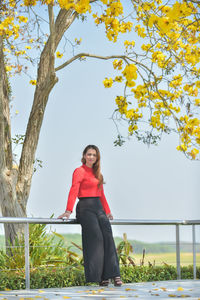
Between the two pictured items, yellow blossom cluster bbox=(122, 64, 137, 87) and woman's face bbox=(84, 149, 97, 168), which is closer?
woman's face bbox=(84, 149, 97, 168)

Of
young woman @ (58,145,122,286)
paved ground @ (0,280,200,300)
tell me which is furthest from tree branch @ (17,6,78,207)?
paved ground @ (0,280,200,300)

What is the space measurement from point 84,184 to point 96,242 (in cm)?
69

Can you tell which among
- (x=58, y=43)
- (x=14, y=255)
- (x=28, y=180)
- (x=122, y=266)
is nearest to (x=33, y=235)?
(x=14, y=255)

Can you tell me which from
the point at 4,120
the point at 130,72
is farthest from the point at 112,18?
the point at 4,120

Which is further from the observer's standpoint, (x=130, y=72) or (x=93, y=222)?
(x=130, y=72)

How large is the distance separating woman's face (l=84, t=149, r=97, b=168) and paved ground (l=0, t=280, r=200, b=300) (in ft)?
4.82

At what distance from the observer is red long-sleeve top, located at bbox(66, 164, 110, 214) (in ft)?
17.6

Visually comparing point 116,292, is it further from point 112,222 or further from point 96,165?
point 96,165

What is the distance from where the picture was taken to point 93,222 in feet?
17.6

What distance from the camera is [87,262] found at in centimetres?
533

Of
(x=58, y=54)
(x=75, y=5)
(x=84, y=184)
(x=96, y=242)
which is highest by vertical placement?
(x=58, y=54)

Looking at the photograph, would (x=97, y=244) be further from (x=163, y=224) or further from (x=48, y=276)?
(x=163, y=224)

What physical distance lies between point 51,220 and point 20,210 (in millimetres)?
1704

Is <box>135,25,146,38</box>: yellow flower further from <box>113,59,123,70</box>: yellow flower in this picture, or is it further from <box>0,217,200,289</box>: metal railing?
<box>0,217,200,289</box>: metal railing
